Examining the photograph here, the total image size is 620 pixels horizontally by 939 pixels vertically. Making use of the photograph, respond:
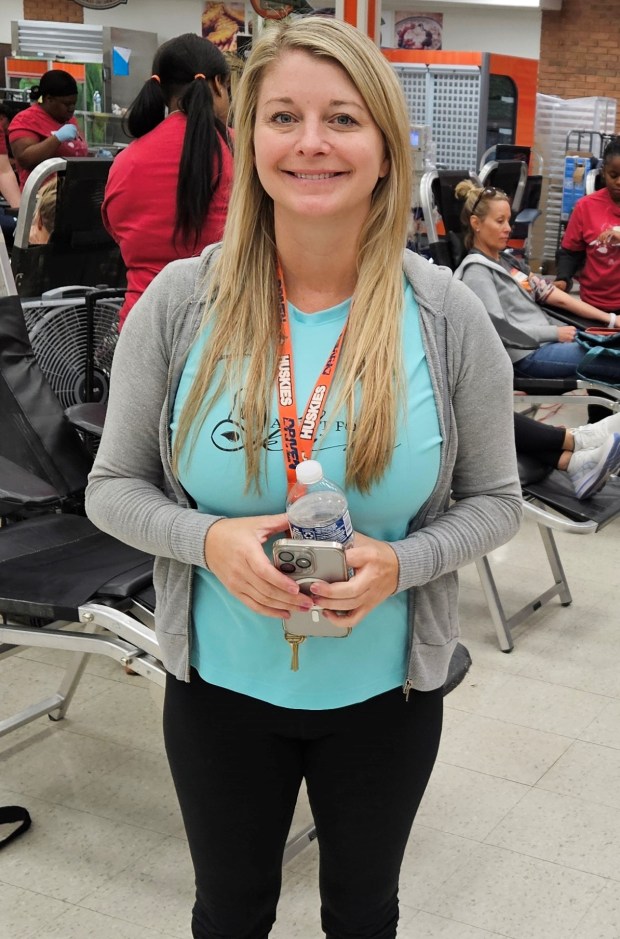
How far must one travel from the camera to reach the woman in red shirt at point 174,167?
282cm

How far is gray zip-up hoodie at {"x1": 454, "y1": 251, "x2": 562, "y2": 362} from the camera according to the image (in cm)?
456

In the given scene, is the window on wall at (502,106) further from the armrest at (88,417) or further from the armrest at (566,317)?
the armrest at (88,417)

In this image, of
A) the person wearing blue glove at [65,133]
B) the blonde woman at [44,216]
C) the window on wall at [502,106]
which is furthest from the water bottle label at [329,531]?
the window on wall at [502,106]

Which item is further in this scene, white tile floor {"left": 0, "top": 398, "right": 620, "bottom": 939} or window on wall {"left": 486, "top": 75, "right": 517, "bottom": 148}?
window on wall {"left": 486, "top": 75, "right": 517, "bottom": 148}

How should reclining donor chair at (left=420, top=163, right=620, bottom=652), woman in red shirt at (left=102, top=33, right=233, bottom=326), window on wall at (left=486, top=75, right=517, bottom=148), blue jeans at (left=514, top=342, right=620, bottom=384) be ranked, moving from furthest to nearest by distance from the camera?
window on wall at (left=486, top=75, right=517, bottom=148)
blue jeans at (left=514, top=342, right=620, bottom=384)
reclining donor chair at (left=420, top=163, right=620, bottom=652)
woman in red shirt at (left=102, top=33, right=233, bottom=326)

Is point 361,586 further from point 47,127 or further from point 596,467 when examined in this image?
point 47,127

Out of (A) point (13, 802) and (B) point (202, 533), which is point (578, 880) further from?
(B) point (202, 533)

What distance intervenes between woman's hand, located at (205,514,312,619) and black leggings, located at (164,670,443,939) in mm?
178

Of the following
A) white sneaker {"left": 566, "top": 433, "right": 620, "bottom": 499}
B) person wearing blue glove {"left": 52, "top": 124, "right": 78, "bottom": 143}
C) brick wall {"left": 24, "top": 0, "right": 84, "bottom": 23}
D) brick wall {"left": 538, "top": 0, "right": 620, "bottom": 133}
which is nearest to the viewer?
white sneaker {"left": 566, "top": 433, "right": 620, "bottom": 499}

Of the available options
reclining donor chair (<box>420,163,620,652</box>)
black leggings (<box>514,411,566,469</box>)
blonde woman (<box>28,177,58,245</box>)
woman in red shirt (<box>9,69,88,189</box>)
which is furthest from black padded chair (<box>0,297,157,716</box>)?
woman in red shirt (<box>9,69,88,189</box>)

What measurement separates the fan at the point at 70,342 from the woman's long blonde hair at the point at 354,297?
6.58ft

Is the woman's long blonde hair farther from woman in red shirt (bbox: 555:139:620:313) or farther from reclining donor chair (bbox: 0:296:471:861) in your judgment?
woman in red shirt (bbox: 555:139:620:313)

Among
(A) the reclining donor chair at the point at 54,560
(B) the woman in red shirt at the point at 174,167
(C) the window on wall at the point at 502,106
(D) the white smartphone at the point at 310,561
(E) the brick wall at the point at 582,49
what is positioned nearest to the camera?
(D) the white smartphone at the point at 310,561

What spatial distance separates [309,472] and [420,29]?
14.9m
